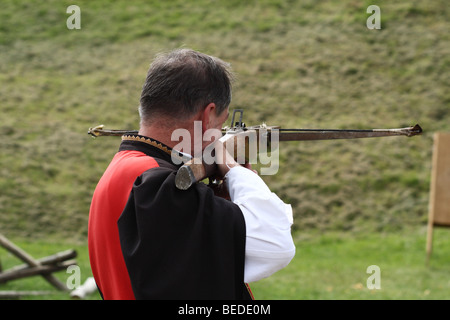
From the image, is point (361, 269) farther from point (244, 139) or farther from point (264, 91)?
point (244, 139)

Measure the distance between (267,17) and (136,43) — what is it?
11.5 ft

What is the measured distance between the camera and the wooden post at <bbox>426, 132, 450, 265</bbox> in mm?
7309

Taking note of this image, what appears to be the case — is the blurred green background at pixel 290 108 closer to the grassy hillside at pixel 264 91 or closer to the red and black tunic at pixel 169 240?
the grassy hillside at pixel 264 91

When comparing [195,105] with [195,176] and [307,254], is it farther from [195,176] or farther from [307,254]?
[307,254]

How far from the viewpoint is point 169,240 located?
5.61ft

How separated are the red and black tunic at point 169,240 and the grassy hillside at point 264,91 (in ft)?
23.8

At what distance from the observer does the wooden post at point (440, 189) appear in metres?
7.31

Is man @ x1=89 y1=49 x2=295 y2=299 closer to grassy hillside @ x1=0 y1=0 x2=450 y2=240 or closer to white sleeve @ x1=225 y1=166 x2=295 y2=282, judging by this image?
white sleeve @ x1=225 y1=166 x2=295 y2=282

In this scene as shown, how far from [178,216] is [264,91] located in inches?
399

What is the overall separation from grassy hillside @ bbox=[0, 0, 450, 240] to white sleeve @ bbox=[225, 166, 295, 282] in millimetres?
7162

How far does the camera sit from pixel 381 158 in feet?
32.1

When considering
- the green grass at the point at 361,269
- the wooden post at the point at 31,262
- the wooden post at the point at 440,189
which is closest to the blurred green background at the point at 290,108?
the green grass at the point at 361,269

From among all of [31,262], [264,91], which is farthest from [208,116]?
[264,91]
